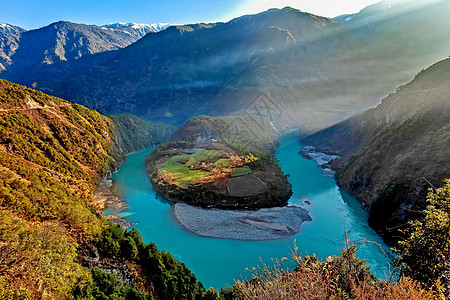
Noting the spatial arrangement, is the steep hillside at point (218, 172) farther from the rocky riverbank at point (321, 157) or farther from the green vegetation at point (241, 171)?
the rocky riverbank at point (321, 157)

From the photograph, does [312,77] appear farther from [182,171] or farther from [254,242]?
[254,242]

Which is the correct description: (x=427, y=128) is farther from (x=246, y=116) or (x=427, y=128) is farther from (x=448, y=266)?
(x=246, y=116)

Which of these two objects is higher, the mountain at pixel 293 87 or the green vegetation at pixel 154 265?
the mountain at pixel 293 87

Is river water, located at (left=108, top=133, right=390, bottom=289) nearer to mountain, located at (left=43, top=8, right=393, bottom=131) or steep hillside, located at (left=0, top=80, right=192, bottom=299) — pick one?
steep hillside, located at (left=0, top=80, right=192, bottom=299)

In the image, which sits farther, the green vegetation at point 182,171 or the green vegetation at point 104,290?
the green vegetation at point 182,171

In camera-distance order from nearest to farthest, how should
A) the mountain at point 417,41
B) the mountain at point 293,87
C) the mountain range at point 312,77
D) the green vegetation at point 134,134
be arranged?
the green vegetation at point 134,134 → the mountain at point 293,87 → the mountain range at point 312,77 → the mountain at point 417,41

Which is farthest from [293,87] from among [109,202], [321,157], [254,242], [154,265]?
[154,265]

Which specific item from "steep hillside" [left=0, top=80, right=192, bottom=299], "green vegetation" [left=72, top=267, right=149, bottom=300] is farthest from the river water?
"green vegetation" [left=72, top=267, right=149, bottom=300]

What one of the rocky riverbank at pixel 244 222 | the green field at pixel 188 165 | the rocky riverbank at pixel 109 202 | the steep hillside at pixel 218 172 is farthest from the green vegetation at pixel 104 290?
the green field at pixel 188 165
